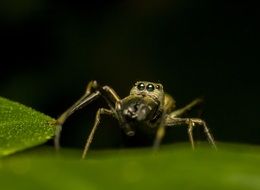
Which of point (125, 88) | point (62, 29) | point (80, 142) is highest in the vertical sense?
point (62, 29)

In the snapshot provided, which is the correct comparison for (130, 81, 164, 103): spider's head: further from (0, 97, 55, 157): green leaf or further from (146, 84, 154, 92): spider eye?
(0, 97, 55, 157): green leaf

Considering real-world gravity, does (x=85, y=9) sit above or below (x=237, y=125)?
above

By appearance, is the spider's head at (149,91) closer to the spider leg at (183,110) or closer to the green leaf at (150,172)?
the spider leg at (183,110)

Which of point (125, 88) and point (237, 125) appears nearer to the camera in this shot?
point (237, 125)

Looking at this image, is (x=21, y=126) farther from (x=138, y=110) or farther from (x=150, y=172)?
(x=138, y=110)

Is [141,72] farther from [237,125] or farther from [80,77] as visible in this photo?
[237,125]

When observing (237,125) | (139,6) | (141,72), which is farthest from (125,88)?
(237,125)
